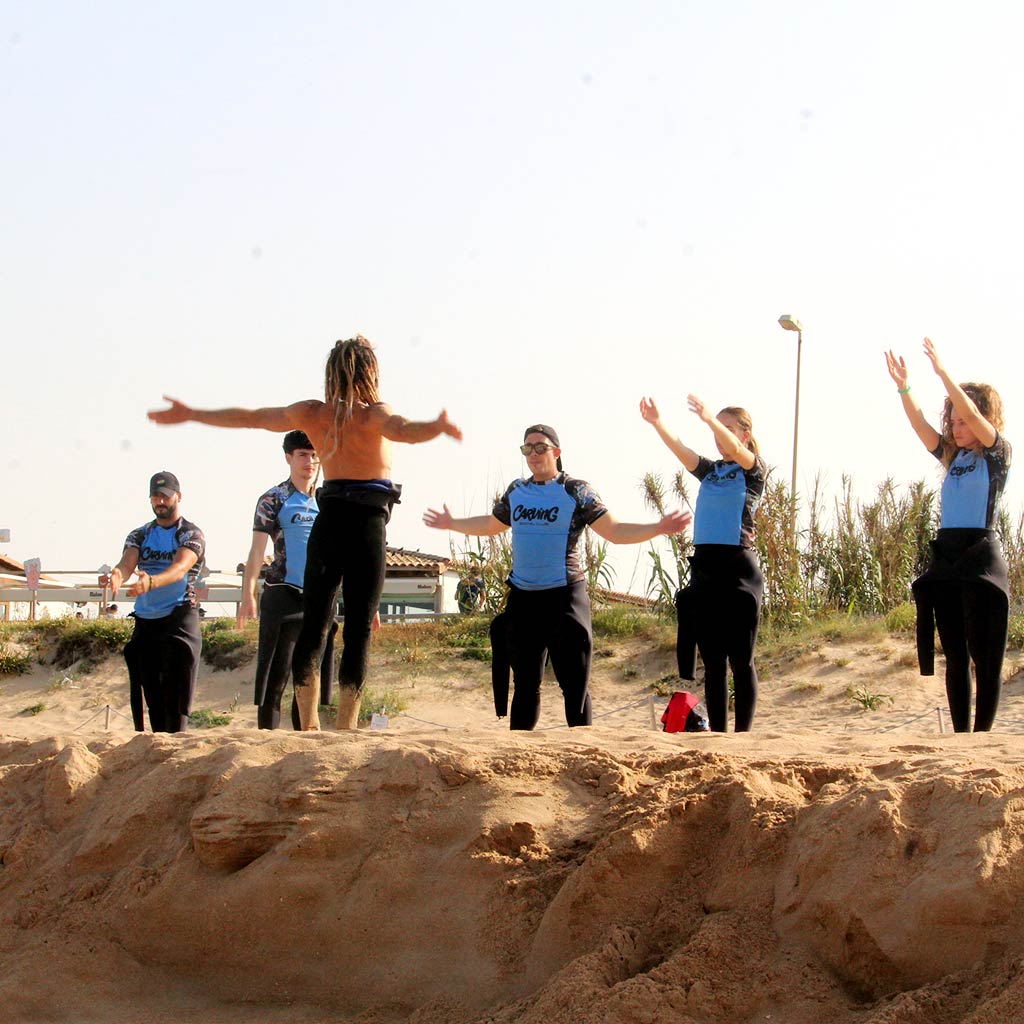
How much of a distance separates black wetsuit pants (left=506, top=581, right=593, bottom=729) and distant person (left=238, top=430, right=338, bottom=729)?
1.26m

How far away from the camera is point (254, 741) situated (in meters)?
4.66

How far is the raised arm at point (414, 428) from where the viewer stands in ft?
16.2

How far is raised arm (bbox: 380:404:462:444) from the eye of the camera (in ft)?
16.2

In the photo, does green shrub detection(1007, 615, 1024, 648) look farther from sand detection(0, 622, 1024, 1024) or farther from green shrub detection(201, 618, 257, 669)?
green shrub detection(201, 618, 257, 669)

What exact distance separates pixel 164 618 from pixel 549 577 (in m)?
2.17

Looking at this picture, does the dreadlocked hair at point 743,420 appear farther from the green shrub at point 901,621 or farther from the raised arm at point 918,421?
the green shrub at point 901,621

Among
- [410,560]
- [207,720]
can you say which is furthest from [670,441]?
[410,560]

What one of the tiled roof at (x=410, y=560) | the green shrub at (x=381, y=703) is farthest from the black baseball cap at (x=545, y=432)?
the tiled roof at (x=410, y=560)

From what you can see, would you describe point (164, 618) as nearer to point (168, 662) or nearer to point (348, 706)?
point (168, 662)

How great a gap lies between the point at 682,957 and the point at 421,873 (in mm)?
936

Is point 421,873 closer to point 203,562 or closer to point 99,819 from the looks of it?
point 99,819

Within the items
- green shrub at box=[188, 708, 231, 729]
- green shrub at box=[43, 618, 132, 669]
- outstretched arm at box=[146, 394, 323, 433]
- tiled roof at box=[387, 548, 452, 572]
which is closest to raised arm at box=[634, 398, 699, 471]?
outstretched arm at box=[146, 394, 323, 433]

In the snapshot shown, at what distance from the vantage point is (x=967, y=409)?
5.36m

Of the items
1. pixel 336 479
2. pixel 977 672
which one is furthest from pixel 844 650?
pixel 336 479
